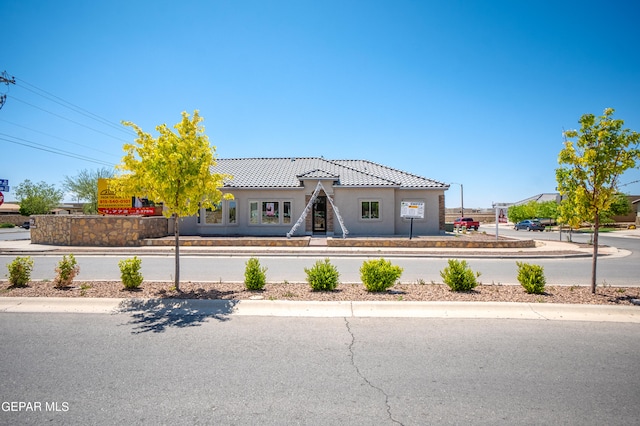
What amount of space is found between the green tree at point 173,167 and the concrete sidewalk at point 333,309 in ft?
4.85

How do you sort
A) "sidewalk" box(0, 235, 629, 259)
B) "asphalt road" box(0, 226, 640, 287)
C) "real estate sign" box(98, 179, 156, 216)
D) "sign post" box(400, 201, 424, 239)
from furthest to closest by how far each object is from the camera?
"real estate sign" box(98, 179, 156, 216) < "sign post" box(400, 201, 424, 239) < "sidewalk" box(0, 235, 629, 259) < "asphalt road" box(0, 226, 640, 287)

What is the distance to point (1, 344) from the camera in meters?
5.11

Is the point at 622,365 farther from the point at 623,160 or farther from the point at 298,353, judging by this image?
the point at 623,160

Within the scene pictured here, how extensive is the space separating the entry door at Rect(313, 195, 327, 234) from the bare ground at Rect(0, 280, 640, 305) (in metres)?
16.4

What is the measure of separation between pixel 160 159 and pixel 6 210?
77905 millimetres

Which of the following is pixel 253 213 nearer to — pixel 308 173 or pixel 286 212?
pixel 286 212

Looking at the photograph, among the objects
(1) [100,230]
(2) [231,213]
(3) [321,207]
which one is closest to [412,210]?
(3) [321,207]

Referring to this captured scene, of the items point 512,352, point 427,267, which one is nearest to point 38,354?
point 512,352

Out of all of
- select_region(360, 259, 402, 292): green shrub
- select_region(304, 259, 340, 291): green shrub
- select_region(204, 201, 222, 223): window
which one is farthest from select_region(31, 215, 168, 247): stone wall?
select_region(360, 259, 402, 292): green shrub

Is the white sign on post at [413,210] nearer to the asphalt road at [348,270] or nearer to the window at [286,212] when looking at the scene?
the asphalt road at [348,270]

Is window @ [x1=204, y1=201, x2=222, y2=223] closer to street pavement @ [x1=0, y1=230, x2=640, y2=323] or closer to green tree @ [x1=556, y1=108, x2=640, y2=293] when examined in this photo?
street pavement @ [x1=0, y1=230, x2=640, y2=323]

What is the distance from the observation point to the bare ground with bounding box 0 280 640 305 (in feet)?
24.2

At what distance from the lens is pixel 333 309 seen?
6820 millimetres

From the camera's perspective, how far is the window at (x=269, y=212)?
24812 millimetres
